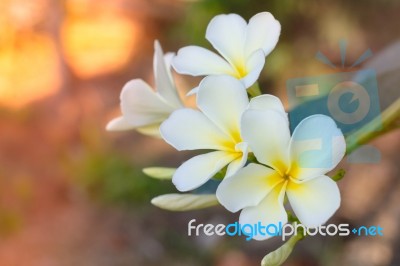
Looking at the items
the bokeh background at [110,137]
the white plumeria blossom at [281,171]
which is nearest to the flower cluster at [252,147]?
the white plumeria blossom at [281,171]

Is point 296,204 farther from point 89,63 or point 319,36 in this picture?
point 89,63

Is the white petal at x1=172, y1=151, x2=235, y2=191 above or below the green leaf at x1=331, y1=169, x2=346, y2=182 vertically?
above

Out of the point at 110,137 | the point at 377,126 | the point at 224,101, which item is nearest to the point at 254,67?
the point at 224,101

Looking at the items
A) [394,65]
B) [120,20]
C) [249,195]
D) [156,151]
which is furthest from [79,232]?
[249,195]

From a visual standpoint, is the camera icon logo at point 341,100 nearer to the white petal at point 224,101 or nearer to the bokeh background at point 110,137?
the white petal at point 224,101

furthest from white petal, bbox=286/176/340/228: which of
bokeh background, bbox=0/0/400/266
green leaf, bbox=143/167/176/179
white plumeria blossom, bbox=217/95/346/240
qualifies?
bokeh background, bbox=0/0/400/266

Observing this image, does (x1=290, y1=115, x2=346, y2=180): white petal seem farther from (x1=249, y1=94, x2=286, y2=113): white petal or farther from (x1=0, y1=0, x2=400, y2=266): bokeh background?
(x1=0, y1=0, x2=400, y2=266): bokeh background

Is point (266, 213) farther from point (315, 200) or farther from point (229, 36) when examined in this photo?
point (229, 36)
